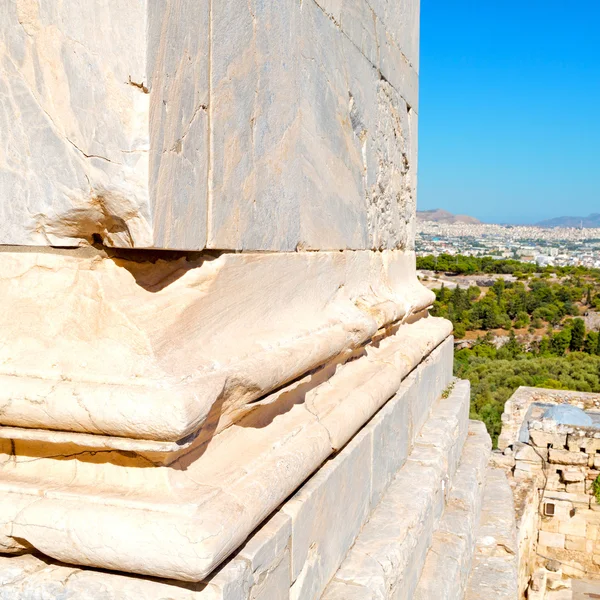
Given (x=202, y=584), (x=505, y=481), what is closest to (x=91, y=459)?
(x=202, y=584)

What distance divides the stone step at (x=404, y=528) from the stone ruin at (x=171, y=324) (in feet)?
0.04

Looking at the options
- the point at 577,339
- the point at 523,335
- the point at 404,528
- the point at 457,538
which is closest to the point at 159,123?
the point at 404,528

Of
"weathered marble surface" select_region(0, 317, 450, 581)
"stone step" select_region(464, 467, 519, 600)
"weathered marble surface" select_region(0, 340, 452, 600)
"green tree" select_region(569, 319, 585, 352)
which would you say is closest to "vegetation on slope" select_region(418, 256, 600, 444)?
"green tree" select_region(569, 319, 585, 352)

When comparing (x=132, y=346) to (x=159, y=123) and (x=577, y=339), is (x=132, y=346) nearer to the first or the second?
(x=159, y=123)

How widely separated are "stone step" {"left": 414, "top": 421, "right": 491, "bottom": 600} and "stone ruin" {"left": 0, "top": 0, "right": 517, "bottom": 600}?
1.09 ft

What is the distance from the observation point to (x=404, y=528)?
8.21 ft

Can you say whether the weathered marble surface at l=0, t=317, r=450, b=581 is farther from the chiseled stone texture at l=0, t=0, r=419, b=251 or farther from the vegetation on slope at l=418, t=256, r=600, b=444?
the vegetation on slope at l=418, t=256, r=600, b=444

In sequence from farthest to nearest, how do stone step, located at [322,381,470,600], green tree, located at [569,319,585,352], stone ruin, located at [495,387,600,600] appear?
green tree, located at [569,319,585,352], stone ruin, located at [495,387,600,600], stone step, located at [322,381,470,600]

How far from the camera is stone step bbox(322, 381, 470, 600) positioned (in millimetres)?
2125

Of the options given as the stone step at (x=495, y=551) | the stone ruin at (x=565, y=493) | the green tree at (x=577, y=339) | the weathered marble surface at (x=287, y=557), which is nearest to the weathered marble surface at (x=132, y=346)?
the weathered marble surface at (x=287, y=557)

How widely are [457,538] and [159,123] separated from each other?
248 cm

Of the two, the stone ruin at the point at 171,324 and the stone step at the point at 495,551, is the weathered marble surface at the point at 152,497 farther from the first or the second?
the stone step at the point at 495,551

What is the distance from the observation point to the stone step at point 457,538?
2.70 m

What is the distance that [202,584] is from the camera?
138cm
